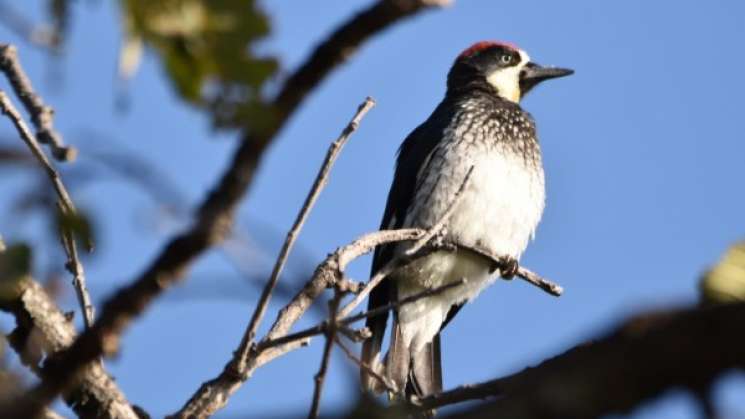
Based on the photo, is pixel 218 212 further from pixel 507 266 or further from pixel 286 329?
pixel 507 266

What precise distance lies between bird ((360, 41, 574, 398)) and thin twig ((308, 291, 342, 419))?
3.46 metres

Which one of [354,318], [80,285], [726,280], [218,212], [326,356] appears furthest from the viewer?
[80,285]

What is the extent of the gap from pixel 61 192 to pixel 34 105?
0.42 metres

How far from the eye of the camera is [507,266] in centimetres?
597

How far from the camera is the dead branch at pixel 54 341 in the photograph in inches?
102

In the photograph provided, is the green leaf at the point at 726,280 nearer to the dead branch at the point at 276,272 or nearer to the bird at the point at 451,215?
the dead branch at the point at 276,272

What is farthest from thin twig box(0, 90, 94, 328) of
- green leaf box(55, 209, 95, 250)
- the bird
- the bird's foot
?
the bird's foot

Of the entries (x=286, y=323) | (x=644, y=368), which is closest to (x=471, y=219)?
(x=286, y=323)

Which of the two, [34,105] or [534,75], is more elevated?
[534,75]

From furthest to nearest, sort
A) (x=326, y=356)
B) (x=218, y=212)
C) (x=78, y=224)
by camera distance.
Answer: (x=326, y=356), (x=78, y=224), (x=218, y=212)

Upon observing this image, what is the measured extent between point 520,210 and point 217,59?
4.86m

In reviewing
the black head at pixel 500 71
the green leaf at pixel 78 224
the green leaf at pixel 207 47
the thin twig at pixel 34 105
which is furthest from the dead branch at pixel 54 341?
the black head at pixel 500 71

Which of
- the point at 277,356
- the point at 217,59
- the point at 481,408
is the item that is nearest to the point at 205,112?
the point at 217,59

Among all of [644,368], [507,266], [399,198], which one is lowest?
[644,368]
